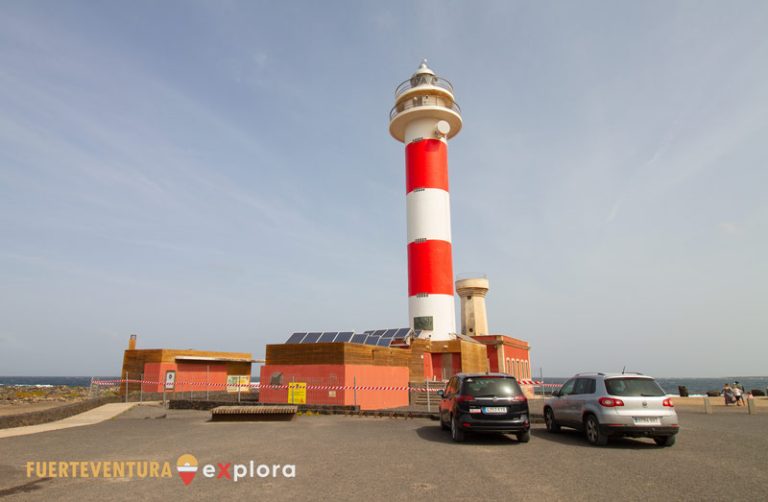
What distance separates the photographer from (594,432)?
10.9 metres

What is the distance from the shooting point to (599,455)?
9.52 meters

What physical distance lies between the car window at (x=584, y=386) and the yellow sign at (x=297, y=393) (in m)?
11.9

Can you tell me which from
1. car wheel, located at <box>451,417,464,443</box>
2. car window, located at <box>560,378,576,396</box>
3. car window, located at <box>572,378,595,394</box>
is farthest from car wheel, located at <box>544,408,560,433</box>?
car wheel, located at <box>451,417,464,443</box>

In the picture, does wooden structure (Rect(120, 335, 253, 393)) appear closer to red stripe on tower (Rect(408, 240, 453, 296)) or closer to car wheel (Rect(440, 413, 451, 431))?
red stripe on tower (Rect(408, 240, 453, 296))

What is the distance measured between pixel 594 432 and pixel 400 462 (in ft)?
15.8

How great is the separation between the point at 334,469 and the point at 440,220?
24.0m

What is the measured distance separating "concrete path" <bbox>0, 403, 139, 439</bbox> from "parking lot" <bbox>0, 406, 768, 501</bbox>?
80cm

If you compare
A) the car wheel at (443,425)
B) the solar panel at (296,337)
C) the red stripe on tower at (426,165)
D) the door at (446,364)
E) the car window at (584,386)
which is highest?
the red stripe on tower at (426,165)

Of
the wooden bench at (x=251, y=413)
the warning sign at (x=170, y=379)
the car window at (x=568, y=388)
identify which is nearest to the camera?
the car window at (x=568, y=388)

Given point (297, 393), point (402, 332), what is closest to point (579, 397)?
point (297, 393)

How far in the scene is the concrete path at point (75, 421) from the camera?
12867mm

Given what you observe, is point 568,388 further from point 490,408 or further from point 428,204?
point 428,204

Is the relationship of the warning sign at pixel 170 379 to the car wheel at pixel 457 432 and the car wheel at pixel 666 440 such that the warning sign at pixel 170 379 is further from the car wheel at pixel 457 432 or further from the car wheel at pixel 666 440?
the car wheel at pixel 666 440

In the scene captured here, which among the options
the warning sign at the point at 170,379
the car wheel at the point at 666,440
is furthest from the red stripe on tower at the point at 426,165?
the car wheel at the point at 666,440
